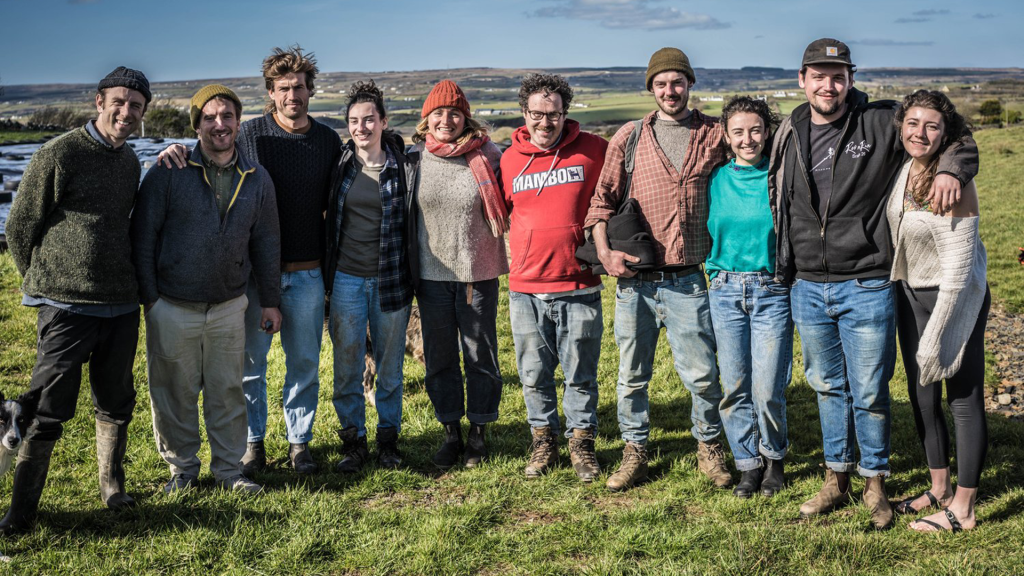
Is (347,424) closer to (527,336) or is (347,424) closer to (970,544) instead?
(527,336)

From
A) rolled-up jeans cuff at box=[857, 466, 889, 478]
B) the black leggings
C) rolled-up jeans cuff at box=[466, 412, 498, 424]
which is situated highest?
the black leggings

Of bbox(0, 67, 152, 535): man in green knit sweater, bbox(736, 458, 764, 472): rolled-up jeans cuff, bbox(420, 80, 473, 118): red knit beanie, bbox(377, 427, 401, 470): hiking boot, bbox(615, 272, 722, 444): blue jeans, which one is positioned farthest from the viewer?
bbox(377, 427, 401, 470): hiking boot

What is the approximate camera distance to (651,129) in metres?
4.84

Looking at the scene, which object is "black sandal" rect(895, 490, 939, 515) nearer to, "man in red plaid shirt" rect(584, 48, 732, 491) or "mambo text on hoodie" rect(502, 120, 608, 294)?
"man in red plaid shirt" rect(584, 48, 732, 491)

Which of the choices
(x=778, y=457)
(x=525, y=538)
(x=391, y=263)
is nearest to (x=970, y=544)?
(x=778, y=457)

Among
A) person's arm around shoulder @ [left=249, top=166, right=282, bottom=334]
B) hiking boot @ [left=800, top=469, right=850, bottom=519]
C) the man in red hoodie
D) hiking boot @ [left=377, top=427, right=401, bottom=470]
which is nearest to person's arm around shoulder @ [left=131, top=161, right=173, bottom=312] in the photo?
person's arm around shoulder @ [left=249, top=166, right=282, bottom=334]

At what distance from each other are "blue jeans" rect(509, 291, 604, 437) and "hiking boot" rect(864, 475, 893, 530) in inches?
69.7

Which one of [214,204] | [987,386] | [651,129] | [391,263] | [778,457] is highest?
[651,129]

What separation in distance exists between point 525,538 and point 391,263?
2.02 metres

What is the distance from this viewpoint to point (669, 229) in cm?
475

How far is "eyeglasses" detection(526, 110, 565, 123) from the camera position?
4.86 meters

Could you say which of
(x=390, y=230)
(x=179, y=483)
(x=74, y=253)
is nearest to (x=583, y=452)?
(x=390, y=230)

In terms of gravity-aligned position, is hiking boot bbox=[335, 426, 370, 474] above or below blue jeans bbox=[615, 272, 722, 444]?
below

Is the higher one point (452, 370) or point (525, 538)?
point (452, 370)
